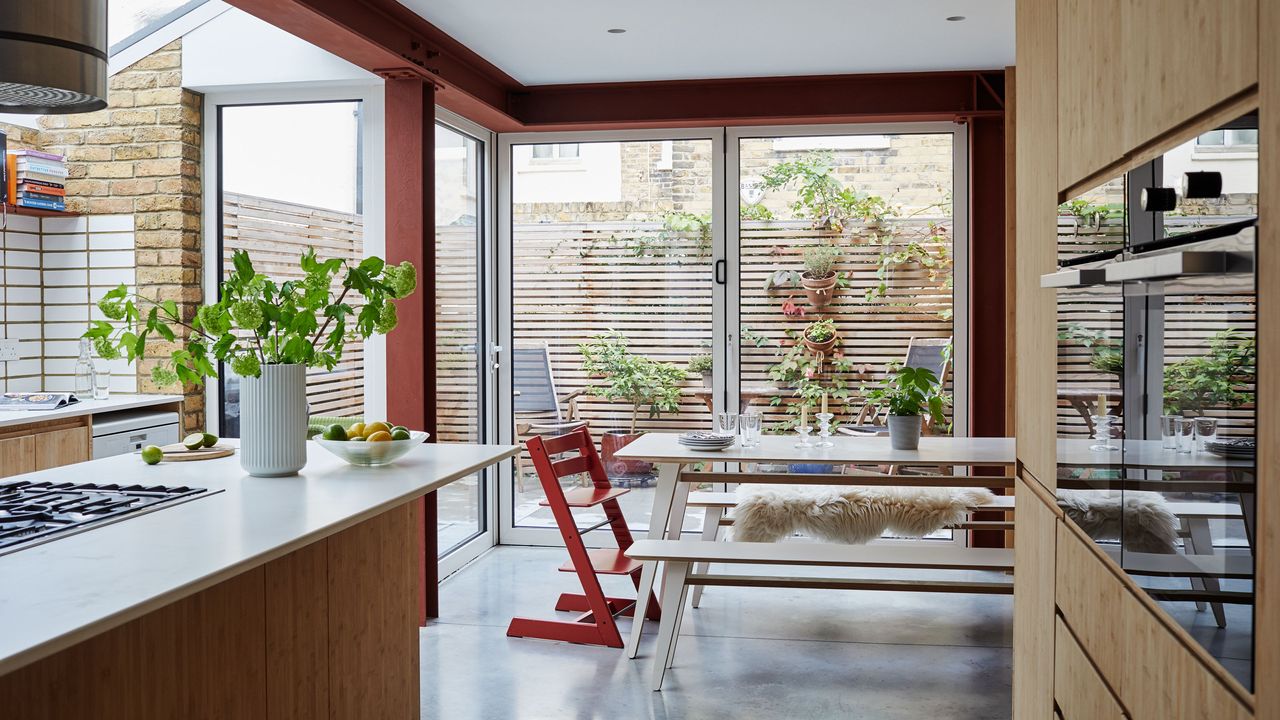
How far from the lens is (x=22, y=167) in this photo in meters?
4.35

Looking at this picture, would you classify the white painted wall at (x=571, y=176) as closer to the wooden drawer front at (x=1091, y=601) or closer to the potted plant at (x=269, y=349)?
→ the potted plant at (x=269, y=349)

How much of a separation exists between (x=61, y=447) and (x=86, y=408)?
174mm

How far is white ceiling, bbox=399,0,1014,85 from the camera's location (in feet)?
12.8

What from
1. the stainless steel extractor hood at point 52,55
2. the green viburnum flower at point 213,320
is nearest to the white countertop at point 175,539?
the green viburnum flower at point 213,320

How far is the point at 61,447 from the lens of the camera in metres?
3.82

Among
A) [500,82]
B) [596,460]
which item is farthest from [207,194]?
[596,460]

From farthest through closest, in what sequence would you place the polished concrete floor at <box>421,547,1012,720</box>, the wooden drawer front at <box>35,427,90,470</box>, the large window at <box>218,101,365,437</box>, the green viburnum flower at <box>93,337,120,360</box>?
the large window at <box>218,101,365,437</box>
the wooden drawer front at <box>35,427,90,470</box>
the polished concrete floor at <box>421,547,1012,720</box>
the green viburnum flower at <box>93,337,120,360</box>

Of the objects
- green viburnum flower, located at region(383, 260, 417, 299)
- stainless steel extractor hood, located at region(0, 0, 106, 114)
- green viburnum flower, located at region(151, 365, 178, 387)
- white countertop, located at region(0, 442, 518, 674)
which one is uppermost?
stainless steel extractor hood, located at region(0, 0, 106, 114)

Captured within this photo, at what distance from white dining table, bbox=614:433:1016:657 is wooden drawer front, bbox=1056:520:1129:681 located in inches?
65.0

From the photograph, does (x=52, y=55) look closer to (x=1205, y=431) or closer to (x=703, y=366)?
(x=1205, y=431)

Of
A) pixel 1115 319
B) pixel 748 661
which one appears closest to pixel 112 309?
pixel 1115 319

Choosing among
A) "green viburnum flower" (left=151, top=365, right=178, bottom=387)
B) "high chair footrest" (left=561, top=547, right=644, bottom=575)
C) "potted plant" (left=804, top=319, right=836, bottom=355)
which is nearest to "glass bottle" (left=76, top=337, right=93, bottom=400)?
"high chair footrest" (left=561, top=547, right=644, bottom=575)

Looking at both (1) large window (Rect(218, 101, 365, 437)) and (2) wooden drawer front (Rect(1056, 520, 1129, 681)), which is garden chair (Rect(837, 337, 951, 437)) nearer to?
(1) large window (Rect(218, 101, 365, 437))

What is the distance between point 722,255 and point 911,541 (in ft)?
5.96
